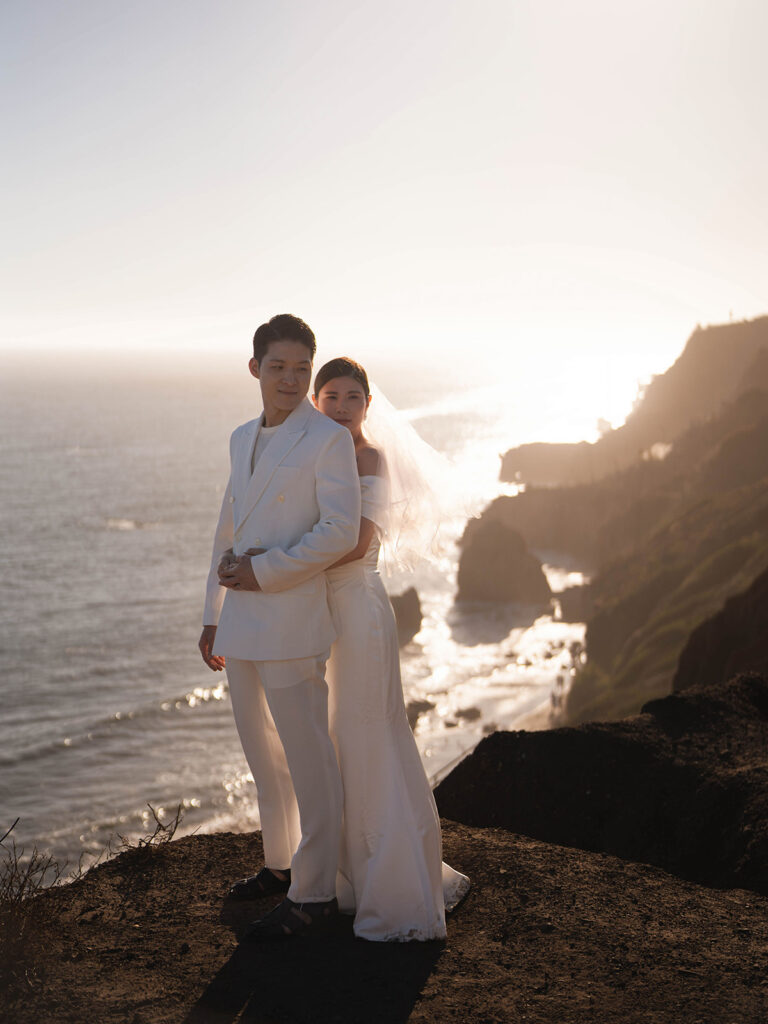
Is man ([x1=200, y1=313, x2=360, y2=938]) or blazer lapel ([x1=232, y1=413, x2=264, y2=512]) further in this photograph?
blazer lapel ([x1=232, y1=413, x2=264, y2=512])

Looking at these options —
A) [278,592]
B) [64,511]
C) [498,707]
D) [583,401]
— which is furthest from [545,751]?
[583,401]

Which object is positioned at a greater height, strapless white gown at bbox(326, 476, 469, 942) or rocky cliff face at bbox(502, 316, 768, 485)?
rocky cliff face at bbox(502, 316, 768, 485)

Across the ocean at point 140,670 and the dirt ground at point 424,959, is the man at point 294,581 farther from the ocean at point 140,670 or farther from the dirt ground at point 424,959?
the ocean at point 140,670

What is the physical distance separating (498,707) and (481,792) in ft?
112

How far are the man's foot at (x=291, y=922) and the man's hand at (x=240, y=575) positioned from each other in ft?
5.70

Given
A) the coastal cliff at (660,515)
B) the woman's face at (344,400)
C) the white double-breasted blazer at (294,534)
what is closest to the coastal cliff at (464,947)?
the white double-breasted blazer at (294,534)

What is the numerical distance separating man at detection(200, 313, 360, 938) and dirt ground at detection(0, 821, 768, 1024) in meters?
0.42

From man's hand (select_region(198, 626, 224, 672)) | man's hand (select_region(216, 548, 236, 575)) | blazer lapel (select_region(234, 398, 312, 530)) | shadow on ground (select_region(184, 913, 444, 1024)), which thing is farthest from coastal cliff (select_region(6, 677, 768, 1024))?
blazer lapel (select_region(234, 398, 312, 530))

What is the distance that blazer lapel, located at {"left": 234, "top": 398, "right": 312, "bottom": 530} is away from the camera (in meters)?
4.73

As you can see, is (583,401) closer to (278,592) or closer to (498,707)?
(498,707)

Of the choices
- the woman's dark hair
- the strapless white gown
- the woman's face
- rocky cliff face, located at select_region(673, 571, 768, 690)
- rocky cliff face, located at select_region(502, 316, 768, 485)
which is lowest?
rocky cliff face, located at select_region(673, 571, 768, 690)

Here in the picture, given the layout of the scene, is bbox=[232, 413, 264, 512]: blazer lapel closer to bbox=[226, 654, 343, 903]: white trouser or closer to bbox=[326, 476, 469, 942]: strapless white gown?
bbox=[326, 476, 469, 942]: strapless white gown

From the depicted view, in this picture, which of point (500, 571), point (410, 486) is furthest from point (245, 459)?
point (500, 571)

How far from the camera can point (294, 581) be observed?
15.0 ft
